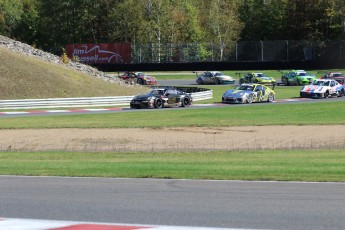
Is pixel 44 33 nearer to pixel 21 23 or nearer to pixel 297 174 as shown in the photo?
pixel 21 23

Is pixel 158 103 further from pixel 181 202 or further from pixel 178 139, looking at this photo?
pixel 181 202

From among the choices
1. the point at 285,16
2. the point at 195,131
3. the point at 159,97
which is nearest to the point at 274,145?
the point at 195,131

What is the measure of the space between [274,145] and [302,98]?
24532 mm

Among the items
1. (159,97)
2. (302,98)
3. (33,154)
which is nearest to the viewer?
(33,154)

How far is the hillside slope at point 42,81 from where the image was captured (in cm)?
4550

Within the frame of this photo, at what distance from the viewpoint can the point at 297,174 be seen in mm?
13719

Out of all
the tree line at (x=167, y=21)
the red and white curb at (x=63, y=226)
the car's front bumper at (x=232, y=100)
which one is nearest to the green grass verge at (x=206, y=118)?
the car's front bumper at (x=232, y=100)

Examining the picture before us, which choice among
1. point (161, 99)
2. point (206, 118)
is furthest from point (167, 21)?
point (206, 118)

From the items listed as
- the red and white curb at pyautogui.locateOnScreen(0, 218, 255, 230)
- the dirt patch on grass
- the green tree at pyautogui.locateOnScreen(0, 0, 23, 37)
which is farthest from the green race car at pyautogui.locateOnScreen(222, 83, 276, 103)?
the green tree at pyautogui.locateOnScreen(0, 0, 23, 37)

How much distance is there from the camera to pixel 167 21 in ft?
296

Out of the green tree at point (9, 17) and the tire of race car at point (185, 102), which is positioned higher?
→ the green tree at point (9, 17)

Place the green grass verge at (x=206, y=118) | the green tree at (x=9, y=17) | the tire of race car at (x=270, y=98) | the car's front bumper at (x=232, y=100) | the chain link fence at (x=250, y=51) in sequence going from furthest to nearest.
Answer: the green tree at (x=9, y=17) → the chain link fence at (x=250, y=51) → the tire of race car at (x=270, y=98) → the car's front bumper at (x=232, y=100) → the green grass verge at (x=206, y=118)

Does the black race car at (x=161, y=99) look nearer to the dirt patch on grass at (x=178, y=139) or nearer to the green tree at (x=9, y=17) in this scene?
the dirt patch on grass at (x=178, y=139)

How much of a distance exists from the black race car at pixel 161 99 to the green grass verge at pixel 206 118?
1762 mm
